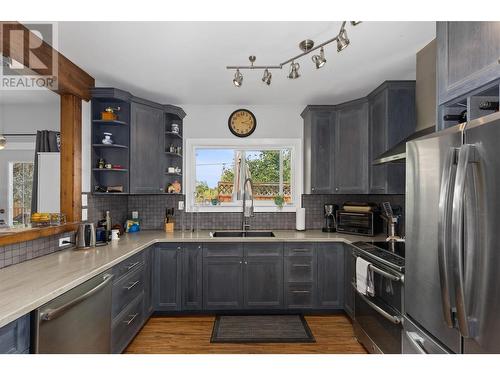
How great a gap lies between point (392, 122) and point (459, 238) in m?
1.94

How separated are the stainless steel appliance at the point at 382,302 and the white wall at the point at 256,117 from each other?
1859mm

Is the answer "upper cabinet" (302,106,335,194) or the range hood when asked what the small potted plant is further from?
the range hood

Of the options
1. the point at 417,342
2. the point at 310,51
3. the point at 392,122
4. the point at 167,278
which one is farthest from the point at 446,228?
the point at 167,278

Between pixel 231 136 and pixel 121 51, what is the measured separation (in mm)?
1712

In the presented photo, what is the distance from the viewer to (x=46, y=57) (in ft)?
6.89

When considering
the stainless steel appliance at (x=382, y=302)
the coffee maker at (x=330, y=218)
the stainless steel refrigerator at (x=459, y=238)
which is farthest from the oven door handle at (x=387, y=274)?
the coffee maker at (x=330, y=218)

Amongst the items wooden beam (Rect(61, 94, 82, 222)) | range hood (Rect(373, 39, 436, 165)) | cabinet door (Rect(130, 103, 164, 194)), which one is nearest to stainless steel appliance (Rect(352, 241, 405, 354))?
range hood (Rect(373, 39, 436, 165))

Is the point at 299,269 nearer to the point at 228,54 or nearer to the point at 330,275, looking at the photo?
the point at 330,275

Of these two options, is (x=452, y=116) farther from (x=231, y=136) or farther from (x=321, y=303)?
(x=231, y=136)

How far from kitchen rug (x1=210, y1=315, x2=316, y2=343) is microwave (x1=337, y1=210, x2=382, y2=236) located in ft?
3.74

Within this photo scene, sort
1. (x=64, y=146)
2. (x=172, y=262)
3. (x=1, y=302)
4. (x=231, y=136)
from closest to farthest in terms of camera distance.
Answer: (x=1, y=302), (x=64, y=146), (x=172, y=262), (x=231, y=136)

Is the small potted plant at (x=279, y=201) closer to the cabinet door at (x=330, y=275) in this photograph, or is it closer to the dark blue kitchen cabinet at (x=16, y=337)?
the cabinet door at (x=330, y=275)

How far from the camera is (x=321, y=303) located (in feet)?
9.61
